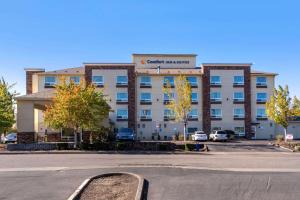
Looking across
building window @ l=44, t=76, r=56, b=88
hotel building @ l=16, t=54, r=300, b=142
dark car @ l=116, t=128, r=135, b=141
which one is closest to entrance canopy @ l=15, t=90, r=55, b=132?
dark car @ l=116, t=128, r=135, b=141

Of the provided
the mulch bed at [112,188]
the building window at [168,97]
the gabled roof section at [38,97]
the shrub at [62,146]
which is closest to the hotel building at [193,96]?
the building window at [168,97]

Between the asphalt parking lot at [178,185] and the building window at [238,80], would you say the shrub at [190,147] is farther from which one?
the building window at [238,80]

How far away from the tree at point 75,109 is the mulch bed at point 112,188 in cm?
2187

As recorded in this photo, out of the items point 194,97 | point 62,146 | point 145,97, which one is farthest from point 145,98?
point 62,146

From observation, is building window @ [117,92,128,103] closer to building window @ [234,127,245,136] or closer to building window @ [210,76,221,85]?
building window @ [210,76,221,85]

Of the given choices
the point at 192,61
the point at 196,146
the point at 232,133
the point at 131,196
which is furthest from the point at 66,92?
the point at 192,61

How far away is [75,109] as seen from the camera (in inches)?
1519

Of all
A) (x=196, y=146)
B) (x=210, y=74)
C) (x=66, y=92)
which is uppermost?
(x=210, y=74)

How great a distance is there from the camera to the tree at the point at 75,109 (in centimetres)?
3841

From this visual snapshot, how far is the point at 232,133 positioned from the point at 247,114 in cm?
464

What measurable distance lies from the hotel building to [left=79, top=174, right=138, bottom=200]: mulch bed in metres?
48.6

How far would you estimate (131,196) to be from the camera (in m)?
13.4

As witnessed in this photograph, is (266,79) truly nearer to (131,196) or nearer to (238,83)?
(238,83)

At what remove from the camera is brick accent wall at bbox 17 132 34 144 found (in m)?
43.9
